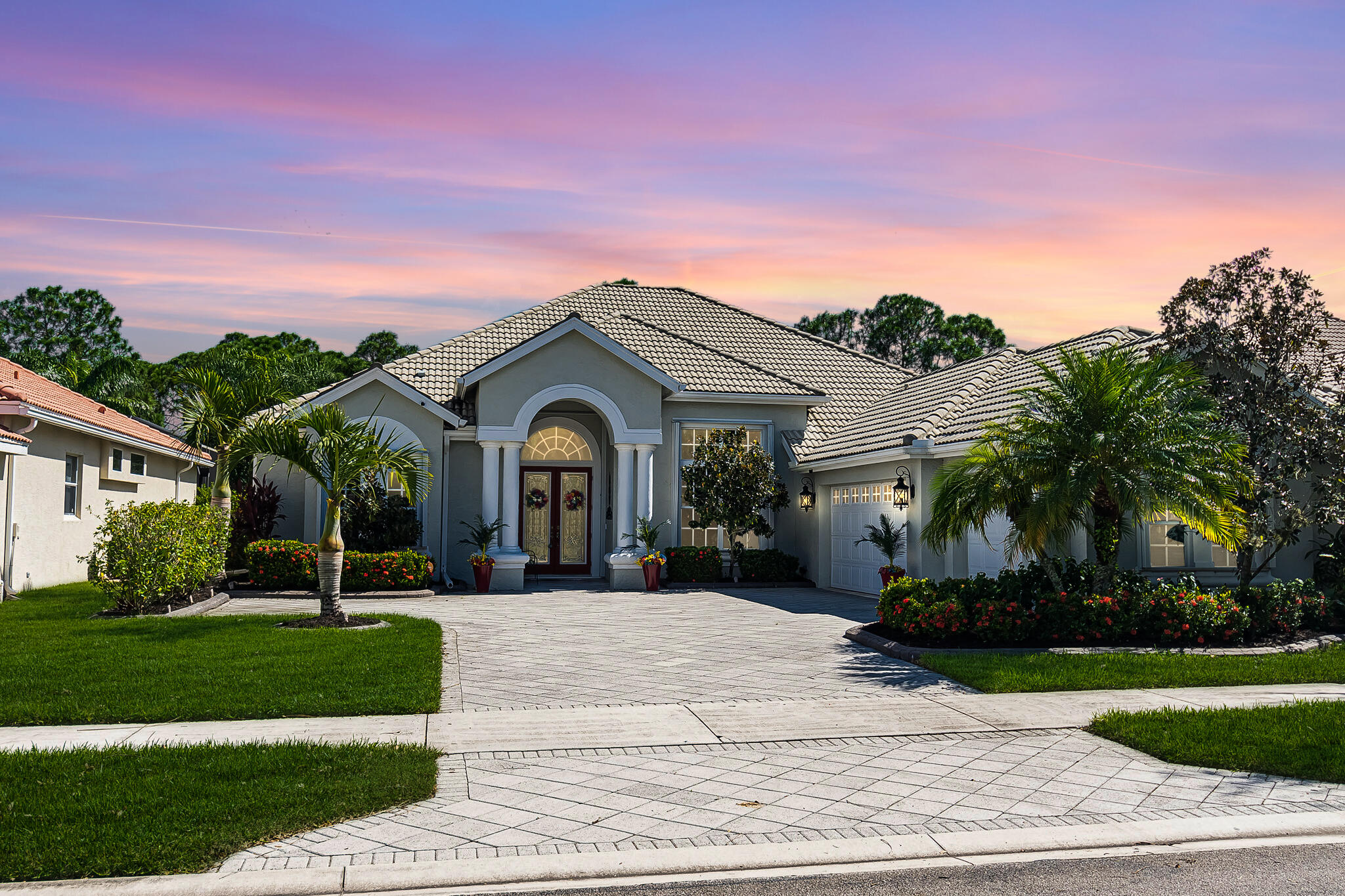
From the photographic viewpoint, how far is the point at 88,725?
787 centimetres

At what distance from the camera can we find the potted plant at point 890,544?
1745 cm

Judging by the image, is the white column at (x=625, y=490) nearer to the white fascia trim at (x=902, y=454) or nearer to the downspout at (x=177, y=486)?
the white fascia trim at (x=902, y=454)

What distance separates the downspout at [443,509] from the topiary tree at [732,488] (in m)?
5.17

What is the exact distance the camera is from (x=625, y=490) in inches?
843

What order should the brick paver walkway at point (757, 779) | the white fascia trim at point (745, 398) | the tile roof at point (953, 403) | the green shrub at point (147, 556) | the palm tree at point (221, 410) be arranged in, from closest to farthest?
the brick paver walkway at point (757, 779) < the green shrub at point (147, 556) < the tile roof at point (953, 403) < the palm tree at point (221, 410) < the white fascia trim at point (745, 398)

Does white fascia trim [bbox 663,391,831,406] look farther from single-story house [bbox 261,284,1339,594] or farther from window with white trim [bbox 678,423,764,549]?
window with white trim [bbox 678,423,764,549]

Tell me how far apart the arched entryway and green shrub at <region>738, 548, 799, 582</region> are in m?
3.79

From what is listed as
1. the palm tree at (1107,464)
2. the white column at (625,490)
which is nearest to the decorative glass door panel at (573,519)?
the white column at (625,490)

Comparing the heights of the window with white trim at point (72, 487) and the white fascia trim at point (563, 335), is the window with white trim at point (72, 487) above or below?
below

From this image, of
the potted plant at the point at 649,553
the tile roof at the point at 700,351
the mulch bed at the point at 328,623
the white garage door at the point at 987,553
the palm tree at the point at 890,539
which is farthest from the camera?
the tile roof at the point at 700,351

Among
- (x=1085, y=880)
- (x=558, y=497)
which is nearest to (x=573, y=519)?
(x=558, y=497)

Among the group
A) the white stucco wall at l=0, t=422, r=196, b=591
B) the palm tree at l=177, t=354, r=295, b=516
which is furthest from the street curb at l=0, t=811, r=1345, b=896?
the white stucco wall at l=0, t=422, r=196, b=591

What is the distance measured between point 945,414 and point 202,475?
961 inches

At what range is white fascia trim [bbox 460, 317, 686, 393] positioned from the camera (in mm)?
20594
